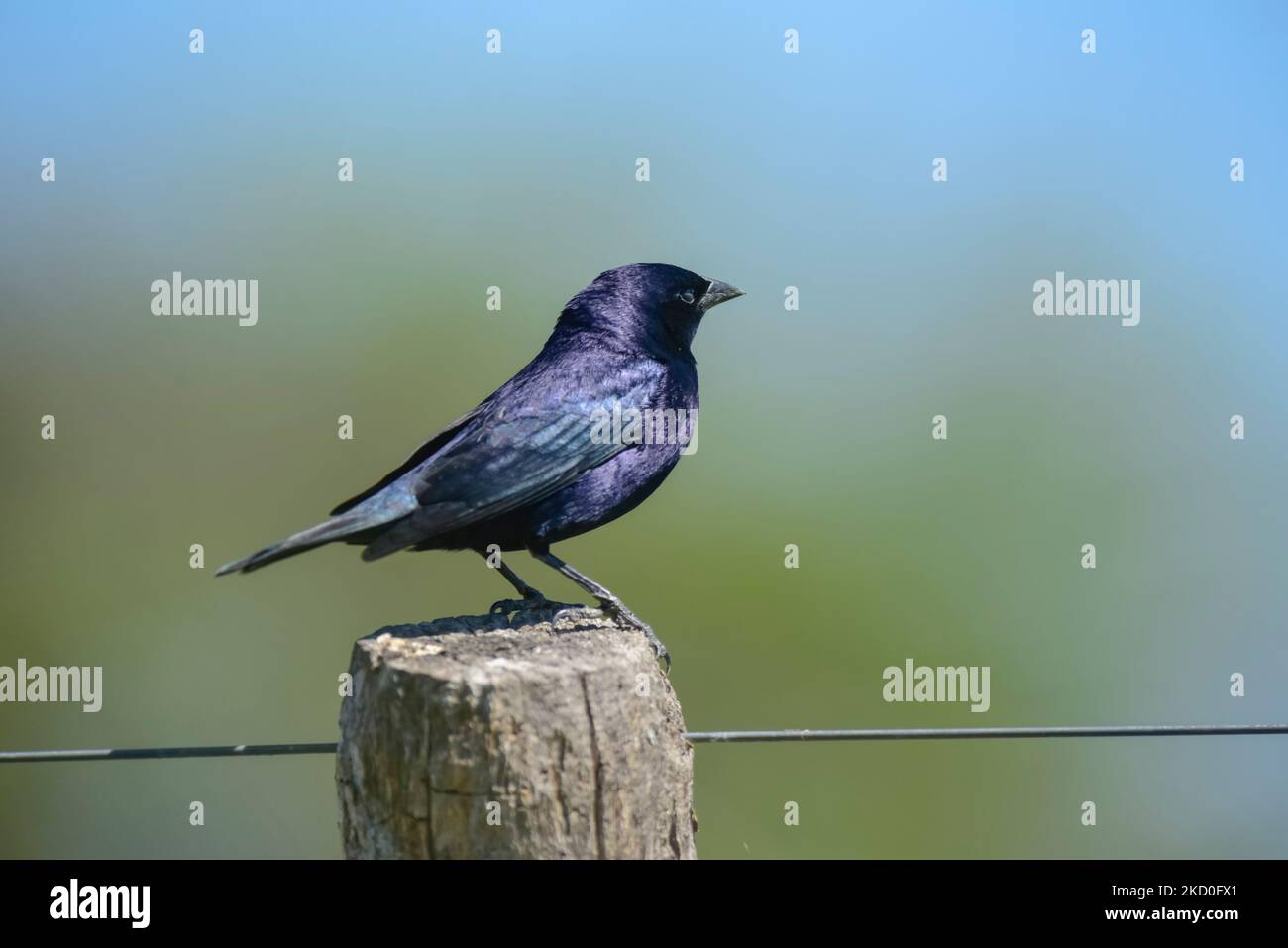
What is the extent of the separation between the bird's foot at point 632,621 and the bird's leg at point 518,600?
0.84ft

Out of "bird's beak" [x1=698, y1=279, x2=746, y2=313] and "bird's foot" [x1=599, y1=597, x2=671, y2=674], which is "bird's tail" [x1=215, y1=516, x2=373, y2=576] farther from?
"bird's beak" [x1=698, y1=279, x2=746, y2=313]

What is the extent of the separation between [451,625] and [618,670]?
38.5 inches

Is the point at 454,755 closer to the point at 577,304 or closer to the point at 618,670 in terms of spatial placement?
the point at 618,670

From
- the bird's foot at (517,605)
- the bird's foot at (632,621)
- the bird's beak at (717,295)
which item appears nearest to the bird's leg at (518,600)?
the bird's foot at (517,605)

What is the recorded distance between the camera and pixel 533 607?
4.74 metres

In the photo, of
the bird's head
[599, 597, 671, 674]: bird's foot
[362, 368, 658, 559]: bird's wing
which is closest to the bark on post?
[362, 368, 658, 559]: bird's wing

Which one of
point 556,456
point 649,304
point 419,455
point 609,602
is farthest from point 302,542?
point 649,304

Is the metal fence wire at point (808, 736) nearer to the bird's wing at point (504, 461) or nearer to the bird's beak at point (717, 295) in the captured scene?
the bird's wing at point (504, 461)

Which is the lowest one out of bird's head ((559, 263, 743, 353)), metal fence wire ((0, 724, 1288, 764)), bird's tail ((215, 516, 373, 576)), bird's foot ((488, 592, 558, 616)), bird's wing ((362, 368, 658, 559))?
metal fence wire ((0, 724, 1288, 764))

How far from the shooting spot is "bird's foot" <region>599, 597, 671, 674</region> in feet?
15.4

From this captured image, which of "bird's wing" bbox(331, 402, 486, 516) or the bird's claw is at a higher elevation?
"bird's wing" bbox(331, 402, 486, 516)

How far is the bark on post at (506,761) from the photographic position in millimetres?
3039

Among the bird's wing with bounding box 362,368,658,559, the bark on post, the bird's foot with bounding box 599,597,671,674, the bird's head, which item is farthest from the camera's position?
the bird's head
